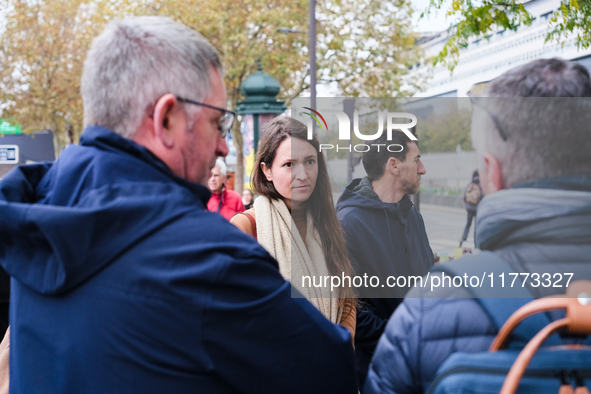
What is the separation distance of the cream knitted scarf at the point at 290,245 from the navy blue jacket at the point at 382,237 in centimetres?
19

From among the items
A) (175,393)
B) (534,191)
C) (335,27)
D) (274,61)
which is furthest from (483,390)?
(274,61)

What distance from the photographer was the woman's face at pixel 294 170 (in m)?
2.16

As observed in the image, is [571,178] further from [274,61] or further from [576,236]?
[274,61]

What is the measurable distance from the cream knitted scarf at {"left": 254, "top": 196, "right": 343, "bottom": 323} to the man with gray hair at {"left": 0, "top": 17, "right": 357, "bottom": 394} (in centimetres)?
78

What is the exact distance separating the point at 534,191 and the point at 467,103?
13.8 inches

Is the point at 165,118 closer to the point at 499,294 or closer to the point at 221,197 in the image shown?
the point at 499,294

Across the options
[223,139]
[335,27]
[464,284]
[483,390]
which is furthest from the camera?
[335,27]

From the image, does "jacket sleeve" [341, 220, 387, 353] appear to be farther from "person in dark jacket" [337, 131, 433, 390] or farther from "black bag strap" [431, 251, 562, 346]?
"black bag strap" [431, 251, 562, 346]

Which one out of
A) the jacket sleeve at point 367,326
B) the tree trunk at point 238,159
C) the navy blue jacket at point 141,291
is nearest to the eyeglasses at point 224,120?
the navy blue jacket at point 141,291

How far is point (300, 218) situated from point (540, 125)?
140 centimetres

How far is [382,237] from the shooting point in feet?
6.59

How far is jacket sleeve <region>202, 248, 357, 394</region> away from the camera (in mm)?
1266

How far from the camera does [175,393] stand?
1.29 meters

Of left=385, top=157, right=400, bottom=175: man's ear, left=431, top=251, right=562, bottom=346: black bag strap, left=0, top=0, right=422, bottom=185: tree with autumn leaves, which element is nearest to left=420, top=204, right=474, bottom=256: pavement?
left=385, top=157, right=400, bottom=175: man's ear
